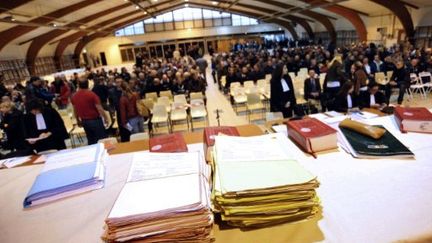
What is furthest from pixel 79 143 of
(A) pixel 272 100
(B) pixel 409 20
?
(B) pixel 409 20

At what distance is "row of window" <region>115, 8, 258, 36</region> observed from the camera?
91.4 ft

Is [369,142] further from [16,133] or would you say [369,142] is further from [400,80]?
[400,80]

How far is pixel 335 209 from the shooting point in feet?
3.22

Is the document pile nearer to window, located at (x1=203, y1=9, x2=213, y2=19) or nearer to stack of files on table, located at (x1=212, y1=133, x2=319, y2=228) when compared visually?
stack of files on table, located at (x1=212, y1=133, x2=319, y2=228)

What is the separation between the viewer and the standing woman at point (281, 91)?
5094mm

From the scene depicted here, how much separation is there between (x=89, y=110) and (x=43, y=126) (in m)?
1.16

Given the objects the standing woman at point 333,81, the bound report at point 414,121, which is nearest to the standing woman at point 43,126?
the bound report at point 414,121

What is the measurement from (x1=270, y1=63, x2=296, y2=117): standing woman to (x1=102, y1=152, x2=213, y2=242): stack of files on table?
4.28 metres

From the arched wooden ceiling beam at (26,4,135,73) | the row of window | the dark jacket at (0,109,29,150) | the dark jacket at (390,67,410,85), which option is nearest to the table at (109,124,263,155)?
the dark jacket at (0,109,29,150)

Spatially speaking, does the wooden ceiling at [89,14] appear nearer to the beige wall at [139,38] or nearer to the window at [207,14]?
the window at [207,14]

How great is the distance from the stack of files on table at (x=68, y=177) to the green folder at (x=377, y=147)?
116cm

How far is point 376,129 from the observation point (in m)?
1.39

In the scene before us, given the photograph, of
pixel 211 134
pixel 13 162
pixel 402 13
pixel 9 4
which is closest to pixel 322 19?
pixel 402 13

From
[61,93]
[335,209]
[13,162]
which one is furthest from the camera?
[61,93]
